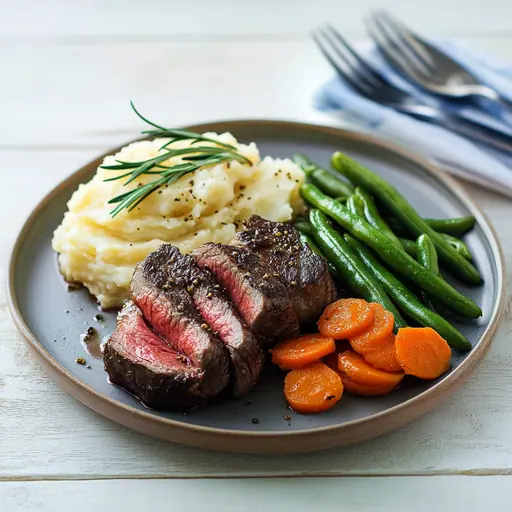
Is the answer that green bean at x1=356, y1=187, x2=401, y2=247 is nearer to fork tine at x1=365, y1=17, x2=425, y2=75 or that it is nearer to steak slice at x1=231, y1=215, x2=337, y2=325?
steak slice at x1=231, y1=215, x2=337, y2=325

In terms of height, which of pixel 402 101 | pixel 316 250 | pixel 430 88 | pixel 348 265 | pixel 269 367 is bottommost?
pixel 269 367

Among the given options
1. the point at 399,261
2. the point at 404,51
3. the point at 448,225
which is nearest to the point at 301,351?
the point at 399,261

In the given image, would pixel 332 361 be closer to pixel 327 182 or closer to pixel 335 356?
pixel 335 356

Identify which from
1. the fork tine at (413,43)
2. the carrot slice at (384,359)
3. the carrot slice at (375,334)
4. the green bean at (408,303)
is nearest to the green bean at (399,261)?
the green bean at (408,303)

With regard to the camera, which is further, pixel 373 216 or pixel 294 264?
pixel 373 216

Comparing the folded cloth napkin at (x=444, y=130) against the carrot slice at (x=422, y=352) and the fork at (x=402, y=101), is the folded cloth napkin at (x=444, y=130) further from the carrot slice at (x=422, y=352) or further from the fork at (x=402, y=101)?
the carrot slice at (x=422, y=352)

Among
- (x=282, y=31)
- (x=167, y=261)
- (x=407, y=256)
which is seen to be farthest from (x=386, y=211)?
(x=282, y=31)

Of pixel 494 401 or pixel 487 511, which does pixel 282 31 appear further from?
pixel 487 511
